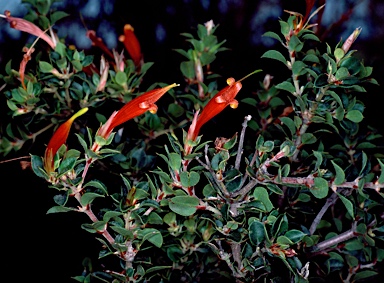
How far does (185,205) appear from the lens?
0.64 metres

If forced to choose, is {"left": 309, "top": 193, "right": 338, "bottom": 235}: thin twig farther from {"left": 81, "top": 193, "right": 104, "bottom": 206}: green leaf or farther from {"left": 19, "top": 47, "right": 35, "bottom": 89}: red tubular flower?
{"left": 19, "top": 47, "right": 35, "bottom": 89}: red tubular flower

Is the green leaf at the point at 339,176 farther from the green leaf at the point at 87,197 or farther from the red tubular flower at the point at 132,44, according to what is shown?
the red tubular flower at the point at 132,44

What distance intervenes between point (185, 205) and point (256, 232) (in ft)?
0.33

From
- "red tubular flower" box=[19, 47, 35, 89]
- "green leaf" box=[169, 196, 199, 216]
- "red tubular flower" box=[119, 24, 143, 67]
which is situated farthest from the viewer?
"red tubular flower" box=[119, 24, 143, 67]

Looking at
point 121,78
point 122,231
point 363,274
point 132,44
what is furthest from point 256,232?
point 132,44

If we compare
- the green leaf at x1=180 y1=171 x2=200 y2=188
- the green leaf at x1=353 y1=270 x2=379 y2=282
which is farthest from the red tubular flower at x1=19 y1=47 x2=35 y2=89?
the green leaf at x1=353 y1=270 x2=379 y2=282

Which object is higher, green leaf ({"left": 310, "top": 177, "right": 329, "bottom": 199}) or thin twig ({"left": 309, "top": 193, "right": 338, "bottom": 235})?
green leaf ({"left": 310, "top": 177, "right": 329, "bottom": 199})

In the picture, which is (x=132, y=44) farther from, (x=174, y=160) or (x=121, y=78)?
(x=174, y=160)

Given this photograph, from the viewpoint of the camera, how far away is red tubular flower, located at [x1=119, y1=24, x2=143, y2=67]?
1020 millimetres

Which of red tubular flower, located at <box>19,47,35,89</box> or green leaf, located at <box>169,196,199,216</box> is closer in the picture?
green leaf, located at <box>169,196,199,216</box>

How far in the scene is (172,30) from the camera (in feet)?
5.22

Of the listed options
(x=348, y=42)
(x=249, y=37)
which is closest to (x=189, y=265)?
(x=348, y=42)

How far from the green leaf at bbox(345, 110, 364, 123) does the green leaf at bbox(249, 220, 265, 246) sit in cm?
24

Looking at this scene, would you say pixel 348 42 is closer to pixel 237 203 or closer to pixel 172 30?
pixel 237 203
